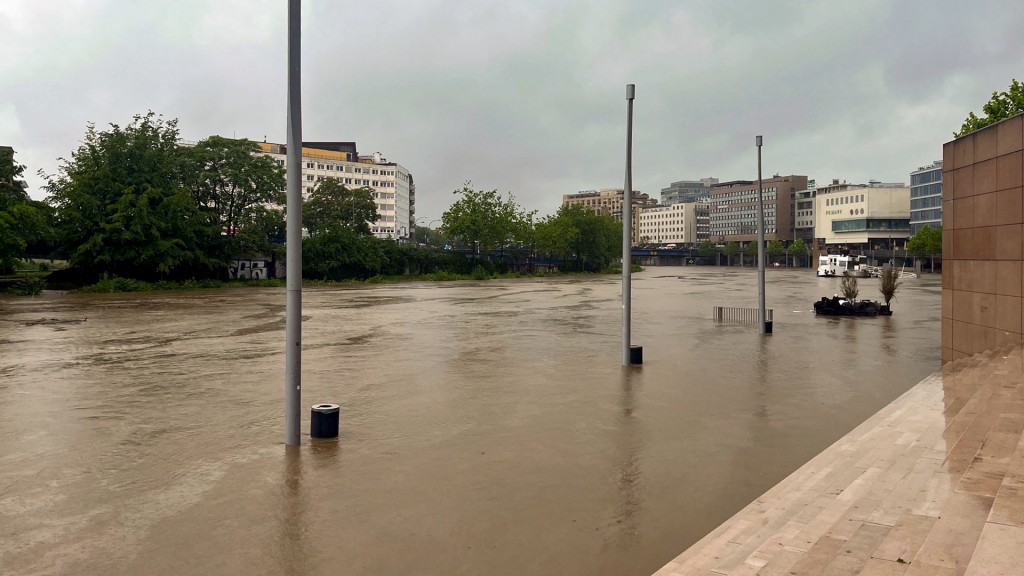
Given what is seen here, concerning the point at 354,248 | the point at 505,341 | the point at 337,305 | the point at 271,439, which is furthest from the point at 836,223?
the point at 271,439

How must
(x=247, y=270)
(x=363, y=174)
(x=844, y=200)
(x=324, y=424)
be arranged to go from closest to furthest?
(x=324, y=424), (x=247, y=270), (x=363, y=174), (x=844, y=200)

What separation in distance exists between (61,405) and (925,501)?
1472cm

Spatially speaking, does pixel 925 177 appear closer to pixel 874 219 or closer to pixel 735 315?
pixel 874 219

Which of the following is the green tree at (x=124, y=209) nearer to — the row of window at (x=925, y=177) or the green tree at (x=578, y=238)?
the green tree at (x=578, y=238)

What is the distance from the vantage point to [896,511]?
6.74 meters

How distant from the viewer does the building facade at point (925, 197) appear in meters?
147

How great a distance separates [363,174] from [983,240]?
161641 millimetres

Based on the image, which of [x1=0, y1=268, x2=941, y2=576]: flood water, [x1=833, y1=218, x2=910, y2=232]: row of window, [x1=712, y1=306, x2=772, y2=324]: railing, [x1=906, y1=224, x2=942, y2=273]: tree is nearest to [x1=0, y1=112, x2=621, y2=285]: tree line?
[x1=0, y1=268, x2=941, y2=576]: flood water

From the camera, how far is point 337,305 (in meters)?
44.2

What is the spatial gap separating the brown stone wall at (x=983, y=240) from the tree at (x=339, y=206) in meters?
84.3

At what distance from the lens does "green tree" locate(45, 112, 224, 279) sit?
189 feet

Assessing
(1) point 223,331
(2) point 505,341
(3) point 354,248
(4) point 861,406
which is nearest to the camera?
(4) point 861,406

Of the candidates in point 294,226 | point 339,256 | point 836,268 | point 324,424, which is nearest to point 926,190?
point 836,268

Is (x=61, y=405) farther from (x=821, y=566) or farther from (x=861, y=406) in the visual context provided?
(x=861, y=406)
